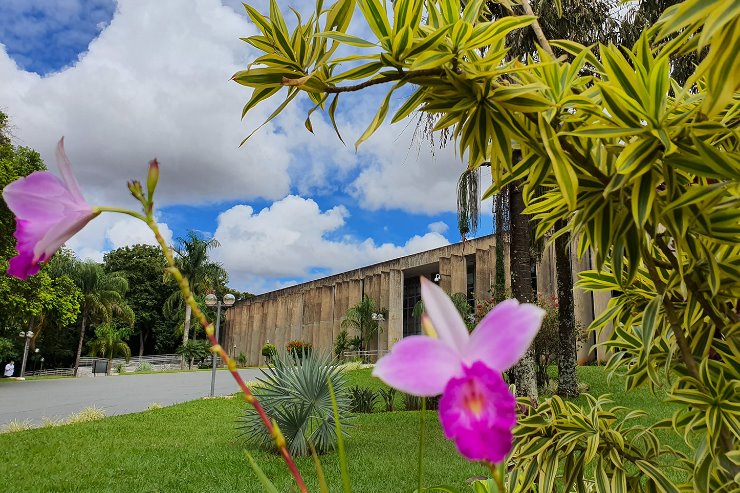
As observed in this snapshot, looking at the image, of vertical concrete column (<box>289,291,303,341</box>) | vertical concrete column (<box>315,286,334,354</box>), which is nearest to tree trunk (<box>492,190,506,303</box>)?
vertical concrete column (<box>315,286,334,354</box>)

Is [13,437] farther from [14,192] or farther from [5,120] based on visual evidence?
[5,120]

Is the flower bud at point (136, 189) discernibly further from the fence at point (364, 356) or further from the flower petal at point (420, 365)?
the fence at point (364, 356)

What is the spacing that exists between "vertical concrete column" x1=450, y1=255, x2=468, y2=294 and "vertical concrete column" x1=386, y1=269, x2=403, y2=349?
3453mm

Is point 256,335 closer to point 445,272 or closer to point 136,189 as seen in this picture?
point 445,272

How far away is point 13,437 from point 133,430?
5.35 feet

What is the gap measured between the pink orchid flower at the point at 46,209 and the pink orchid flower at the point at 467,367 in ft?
0.97

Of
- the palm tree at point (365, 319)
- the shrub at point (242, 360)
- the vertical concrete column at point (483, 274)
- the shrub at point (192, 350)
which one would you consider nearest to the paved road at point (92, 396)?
the palm tree at point (365, 319)

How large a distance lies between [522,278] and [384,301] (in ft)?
55.3

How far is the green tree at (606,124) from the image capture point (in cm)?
88

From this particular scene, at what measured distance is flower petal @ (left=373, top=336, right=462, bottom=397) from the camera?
35 centimetres

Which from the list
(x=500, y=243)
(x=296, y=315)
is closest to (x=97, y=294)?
(x=296, y=315)

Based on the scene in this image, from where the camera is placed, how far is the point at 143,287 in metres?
40.5

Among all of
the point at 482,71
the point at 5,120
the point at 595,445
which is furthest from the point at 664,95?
the point at 5,120

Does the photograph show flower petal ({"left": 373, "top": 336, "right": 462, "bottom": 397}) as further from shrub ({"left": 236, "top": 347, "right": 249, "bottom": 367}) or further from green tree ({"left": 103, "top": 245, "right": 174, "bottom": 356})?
green tree ({"left": 103, "top": 245, "right": 174, "bottom": 356})
